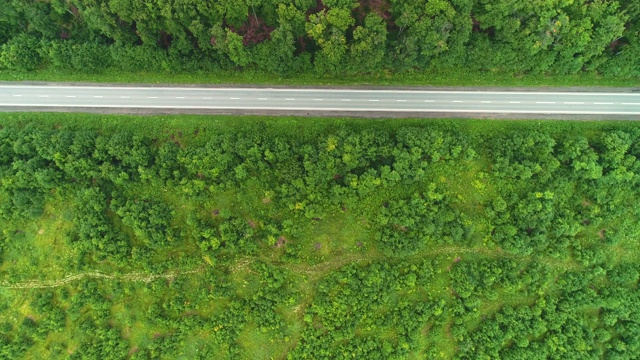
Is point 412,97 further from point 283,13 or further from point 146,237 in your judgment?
point 146,237

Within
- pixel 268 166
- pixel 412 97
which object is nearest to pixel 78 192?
pixel 268 166

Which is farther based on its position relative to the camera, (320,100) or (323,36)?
(320,100)

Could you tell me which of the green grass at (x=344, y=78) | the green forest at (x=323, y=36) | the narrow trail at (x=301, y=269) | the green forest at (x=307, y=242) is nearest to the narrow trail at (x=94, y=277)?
the narrow trail at (x=301, y=269)

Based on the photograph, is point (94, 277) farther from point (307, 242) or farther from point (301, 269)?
point (307, 242)

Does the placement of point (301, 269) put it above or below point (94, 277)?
above

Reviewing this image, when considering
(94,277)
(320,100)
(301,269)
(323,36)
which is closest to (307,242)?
(301,269)

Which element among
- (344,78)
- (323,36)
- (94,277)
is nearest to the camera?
(323,36)

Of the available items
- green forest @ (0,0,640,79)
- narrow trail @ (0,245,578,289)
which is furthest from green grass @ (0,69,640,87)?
narrow trail @ (0,245,578,289)
